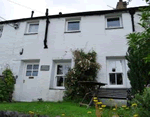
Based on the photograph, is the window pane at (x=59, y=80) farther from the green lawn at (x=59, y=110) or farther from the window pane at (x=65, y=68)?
the green lawn at (x=59, y=110)

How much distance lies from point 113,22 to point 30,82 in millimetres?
6280

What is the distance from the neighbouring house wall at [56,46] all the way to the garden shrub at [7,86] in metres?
0.30

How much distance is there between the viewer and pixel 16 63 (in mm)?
8414

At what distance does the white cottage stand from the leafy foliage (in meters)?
0.47

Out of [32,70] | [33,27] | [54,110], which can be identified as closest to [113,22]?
[33,27]

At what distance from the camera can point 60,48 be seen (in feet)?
26.7

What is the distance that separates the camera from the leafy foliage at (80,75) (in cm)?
671

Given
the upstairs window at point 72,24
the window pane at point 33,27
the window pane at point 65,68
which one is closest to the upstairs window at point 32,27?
the window pane at point 33,27

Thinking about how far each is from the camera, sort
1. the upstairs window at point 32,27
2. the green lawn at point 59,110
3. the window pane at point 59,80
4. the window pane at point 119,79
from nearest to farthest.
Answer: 1. the green lawn at point 59,110
2. the window pane at point 119,79
3. the window pane at point 59,80
4. the upstairs window at point 32,27

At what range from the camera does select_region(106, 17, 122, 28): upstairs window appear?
323 inches

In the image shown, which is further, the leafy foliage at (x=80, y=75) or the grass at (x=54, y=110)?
the leafy foliage at (x=80, y=75)

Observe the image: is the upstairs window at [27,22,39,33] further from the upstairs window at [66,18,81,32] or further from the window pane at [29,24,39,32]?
the upstairs window at [66,18,81,32]

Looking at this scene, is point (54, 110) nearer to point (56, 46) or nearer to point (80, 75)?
point (80, 75)

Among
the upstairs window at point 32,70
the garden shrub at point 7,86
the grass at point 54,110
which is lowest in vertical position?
the grass at point 54,110
